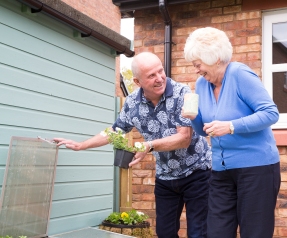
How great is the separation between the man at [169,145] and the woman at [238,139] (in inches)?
22.1

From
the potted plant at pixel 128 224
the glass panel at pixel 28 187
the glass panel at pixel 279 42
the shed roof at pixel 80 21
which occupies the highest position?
the glass panel at pixel 279 42

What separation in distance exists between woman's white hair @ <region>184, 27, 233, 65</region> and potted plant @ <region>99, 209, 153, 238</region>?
221cm

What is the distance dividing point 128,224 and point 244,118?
2300 mm

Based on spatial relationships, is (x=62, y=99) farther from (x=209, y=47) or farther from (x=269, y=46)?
(x=269, y=46)

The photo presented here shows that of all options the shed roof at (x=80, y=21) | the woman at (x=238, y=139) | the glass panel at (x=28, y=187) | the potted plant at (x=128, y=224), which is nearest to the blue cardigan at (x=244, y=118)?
the woman at (x=238, y=139)

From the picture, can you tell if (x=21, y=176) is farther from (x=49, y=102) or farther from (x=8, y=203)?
(x=49, y=102)

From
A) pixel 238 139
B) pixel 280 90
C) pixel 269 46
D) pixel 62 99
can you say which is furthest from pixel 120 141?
pixel 269 46

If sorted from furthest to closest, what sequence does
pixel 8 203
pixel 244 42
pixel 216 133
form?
pixel 244 42 < pixel 8 203 < pixel 216 133

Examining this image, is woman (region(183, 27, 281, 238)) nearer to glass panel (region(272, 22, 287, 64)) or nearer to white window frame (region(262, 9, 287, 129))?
white window frame (region(262, 9, 287, 129))

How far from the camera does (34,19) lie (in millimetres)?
3682

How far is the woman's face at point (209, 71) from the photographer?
8.89 feet

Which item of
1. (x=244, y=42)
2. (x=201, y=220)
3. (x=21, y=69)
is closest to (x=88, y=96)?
(x=21, y=69)

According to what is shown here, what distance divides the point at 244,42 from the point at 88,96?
6.59 ft

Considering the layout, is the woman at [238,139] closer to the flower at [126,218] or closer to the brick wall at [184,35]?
the flower at [126,218]
